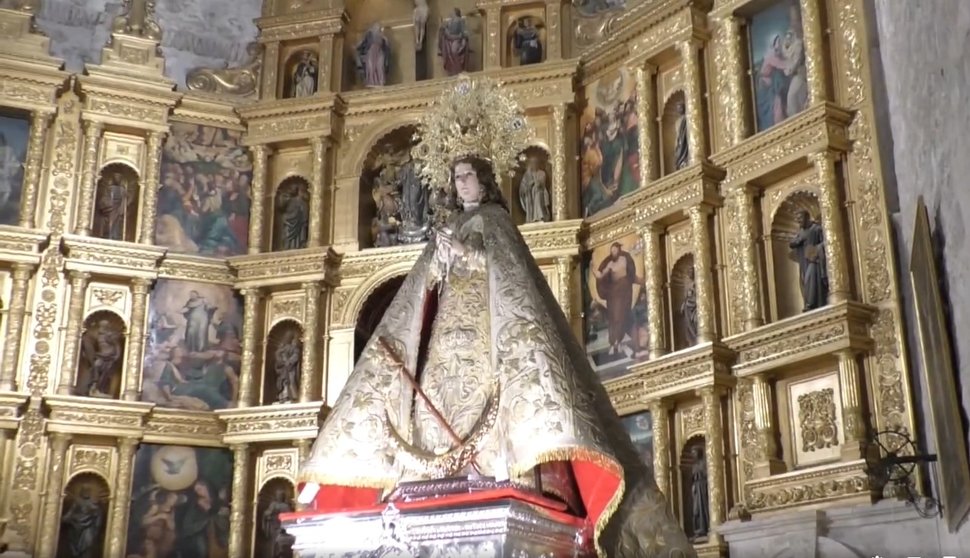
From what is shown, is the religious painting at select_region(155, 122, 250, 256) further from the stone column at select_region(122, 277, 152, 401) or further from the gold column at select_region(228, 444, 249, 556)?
the gold column at select_region(228, 444, 249, 556)

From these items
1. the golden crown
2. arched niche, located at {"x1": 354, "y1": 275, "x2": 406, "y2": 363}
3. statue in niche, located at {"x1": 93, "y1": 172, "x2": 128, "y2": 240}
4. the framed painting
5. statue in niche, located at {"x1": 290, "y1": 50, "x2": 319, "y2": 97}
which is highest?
statue in niche, located at {"x1": 290, "y1": 50, "x2": 319, "y2": 97}

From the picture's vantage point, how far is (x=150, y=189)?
1467cm

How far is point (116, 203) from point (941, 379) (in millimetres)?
11679

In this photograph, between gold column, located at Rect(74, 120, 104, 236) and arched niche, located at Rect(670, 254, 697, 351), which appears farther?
gold column, located at Rect(74, 120, 104, 236)

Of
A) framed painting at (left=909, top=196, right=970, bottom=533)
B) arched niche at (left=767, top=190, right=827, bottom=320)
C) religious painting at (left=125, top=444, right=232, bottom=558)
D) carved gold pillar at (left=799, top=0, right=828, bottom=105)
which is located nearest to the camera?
framed painting at (left=909, top=196, right=970, bottom=533)

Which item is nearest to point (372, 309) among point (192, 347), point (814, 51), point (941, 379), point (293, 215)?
point (293, 215)

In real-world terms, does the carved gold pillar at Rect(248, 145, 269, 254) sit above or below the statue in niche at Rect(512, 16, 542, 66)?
below

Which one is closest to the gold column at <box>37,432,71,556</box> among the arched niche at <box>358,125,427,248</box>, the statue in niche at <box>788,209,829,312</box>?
the arched niche at <box>358,125,427,248</box>

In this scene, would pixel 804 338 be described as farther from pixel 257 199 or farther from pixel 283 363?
pixel 257 199

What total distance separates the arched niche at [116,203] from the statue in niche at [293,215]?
1.88 meters

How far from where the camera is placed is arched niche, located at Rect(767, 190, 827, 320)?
451 inches

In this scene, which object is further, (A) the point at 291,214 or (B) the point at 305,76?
(B) the point at 305,76

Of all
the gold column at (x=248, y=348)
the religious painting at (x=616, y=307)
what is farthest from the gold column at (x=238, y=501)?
the religious painting at (x=616, y=307)

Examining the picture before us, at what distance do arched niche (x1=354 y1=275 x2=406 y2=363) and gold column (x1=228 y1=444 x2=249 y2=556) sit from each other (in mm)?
1857
